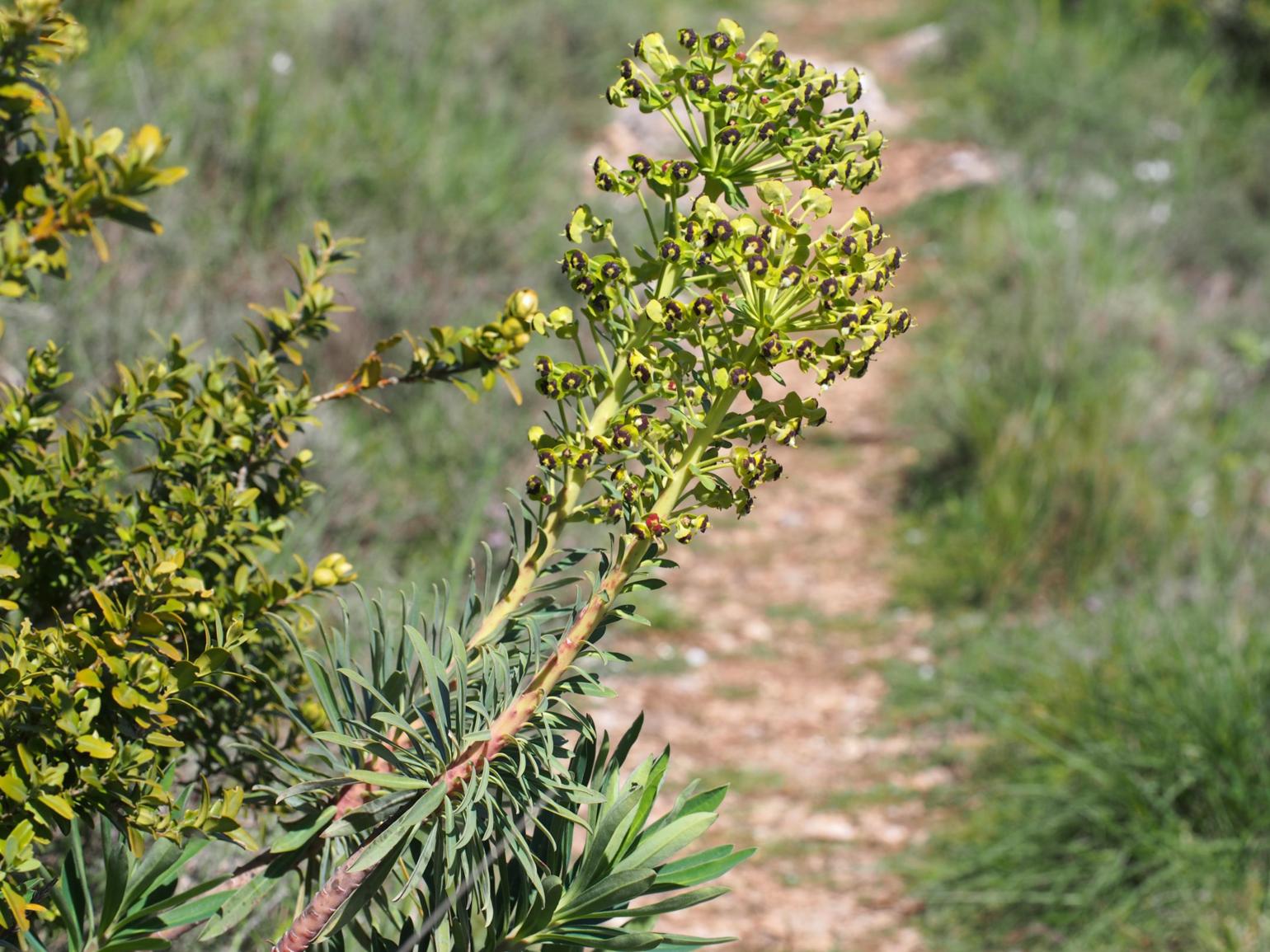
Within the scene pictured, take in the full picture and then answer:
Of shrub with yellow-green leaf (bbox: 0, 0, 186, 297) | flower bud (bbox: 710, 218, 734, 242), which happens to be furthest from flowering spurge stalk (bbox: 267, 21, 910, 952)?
shrub with yellow-green leaf (bbox: 0, 0, 186, 297)

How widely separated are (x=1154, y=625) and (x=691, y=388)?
292 cm

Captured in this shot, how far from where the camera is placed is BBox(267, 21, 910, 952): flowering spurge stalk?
1.08m

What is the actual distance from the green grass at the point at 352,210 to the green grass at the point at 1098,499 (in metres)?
1.68

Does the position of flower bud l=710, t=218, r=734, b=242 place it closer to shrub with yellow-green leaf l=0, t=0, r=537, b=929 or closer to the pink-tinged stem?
the pink-tinged stem

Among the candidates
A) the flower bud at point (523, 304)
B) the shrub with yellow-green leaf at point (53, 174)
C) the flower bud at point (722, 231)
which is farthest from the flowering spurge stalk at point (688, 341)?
the shrub with yellow-green leaf at point (53, 174)

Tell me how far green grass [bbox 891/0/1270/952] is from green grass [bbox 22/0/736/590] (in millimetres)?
1675

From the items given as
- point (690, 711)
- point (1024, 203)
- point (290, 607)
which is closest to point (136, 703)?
point (290, 607)

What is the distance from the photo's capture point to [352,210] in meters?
4.86

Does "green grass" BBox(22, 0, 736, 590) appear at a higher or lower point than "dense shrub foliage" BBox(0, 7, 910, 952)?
higher

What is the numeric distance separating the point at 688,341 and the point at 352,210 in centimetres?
403

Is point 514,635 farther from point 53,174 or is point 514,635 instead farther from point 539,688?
point 53,174

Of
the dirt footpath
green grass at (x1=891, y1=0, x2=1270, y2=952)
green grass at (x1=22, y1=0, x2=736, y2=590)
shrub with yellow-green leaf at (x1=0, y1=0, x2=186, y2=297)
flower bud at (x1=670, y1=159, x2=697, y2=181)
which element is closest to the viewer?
shrub with yellow-green leaf at (x1=0, y1=0, x2=186, y2=297)

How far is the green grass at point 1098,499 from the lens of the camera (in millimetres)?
2943

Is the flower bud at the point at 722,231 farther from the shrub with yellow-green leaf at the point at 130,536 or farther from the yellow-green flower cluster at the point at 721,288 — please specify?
the shrub with yellow-green leaf at the point at 130,536
